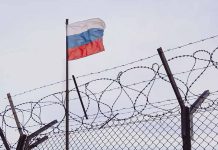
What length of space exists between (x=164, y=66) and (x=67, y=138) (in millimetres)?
2246

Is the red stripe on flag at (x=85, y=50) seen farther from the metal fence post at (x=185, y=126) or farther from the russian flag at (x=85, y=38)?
the metal fence post at (x=185, y=126)

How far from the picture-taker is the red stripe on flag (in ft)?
26.0

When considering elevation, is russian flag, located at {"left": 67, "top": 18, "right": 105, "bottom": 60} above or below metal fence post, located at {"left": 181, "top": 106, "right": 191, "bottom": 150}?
above

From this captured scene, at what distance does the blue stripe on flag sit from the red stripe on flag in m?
0.08

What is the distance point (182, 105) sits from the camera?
5.46 metres

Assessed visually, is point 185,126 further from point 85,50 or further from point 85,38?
point 85,38

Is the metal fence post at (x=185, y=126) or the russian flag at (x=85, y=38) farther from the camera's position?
the russian flag at (x=85, y=38)

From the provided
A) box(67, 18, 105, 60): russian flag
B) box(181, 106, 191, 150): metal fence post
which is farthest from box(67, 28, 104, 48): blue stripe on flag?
box(181, 106, 191, 150): metal fence post

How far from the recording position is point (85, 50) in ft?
26.3

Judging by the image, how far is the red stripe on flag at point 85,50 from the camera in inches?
312

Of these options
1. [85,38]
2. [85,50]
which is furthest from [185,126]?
[85,38]

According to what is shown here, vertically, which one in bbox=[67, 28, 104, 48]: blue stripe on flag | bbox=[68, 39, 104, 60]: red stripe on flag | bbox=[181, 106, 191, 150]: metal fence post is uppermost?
bbox=[67, 28, 104, 48]: blue stripe on flag

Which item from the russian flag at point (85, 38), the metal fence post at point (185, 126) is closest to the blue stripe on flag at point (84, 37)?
the russian flag at point (85, 38)

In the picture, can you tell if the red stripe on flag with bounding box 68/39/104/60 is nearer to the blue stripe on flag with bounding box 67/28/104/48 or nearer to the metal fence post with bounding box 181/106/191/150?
the blue stripe on flag with bounding box 67/28/104/48
